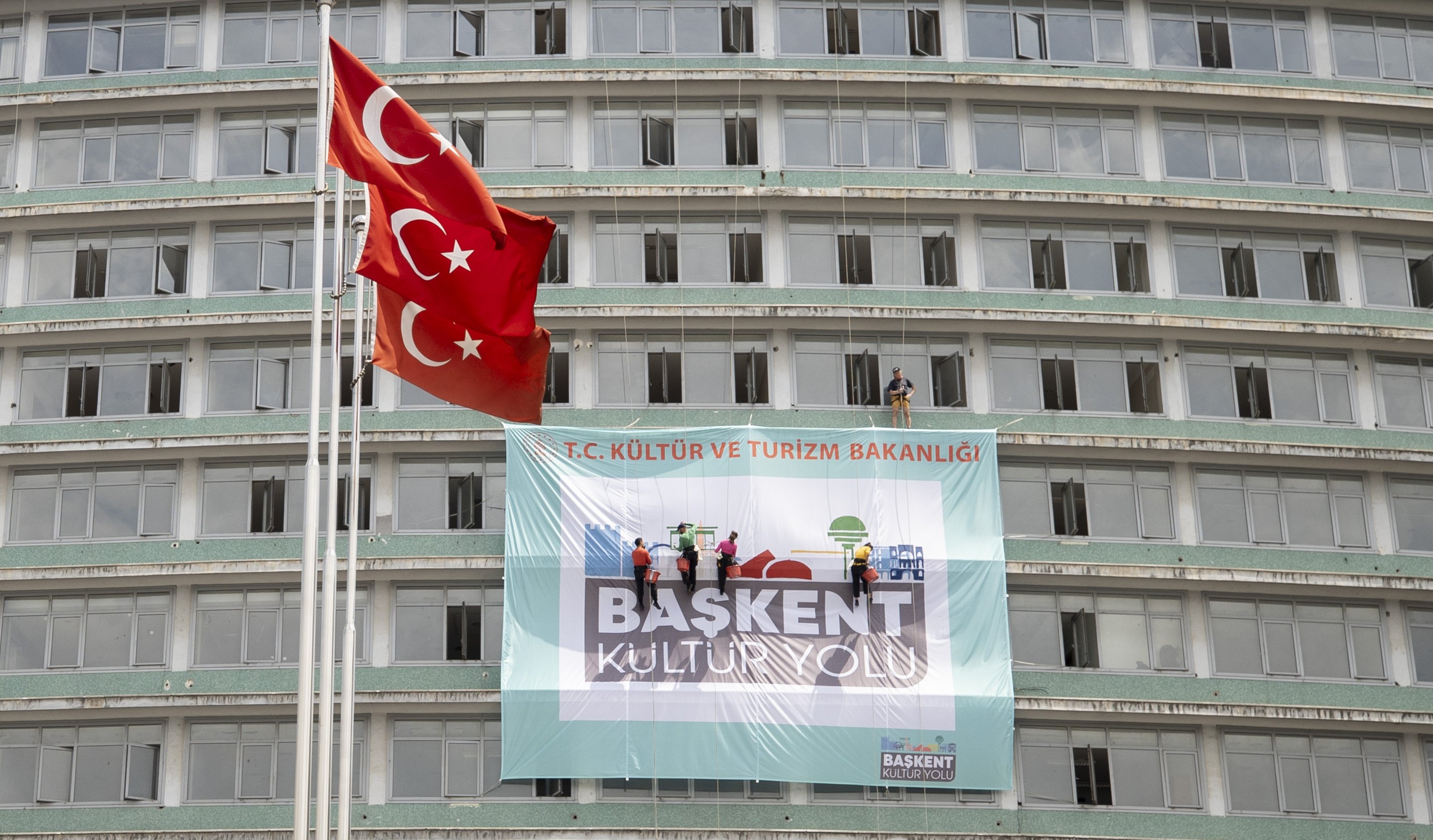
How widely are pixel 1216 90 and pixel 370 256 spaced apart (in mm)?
29774

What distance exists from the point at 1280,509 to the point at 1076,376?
6.66m

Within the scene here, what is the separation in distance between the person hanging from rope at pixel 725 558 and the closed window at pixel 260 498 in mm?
10081

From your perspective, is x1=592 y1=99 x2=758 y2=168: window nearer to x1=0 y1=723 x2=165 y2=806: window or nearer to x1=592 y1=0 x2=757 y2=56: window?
x1=592 y1=0 x2=757 y2=56: window

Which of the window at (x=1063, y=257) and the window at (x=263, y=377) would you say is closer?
the window at (x=263, y=377)

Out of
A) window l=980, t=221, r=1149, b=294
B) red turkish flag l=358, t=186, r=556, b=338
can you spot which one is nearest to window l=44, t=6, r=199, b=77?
window l=980, t=221, r=1149, b=294

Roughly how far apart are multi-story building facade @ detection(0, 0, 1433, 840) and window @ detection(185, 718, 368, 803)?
104 millimetres

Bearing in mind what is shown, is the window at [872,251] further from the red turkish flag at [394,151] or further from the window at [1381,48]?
the red turkish flag at [394,151]

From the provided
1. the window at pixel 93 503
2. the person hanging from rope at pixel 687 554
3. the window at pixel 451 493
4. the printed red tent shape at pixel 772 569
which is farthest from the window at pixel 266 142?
the printed red tent shape at pixel 772 569

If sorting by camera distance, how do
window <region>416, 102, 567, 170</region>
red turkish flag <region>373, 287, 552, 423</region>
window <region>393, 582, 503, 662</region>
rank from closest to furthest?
red turkish flag <region>373, 287, 552, 423</region> → window <region>393, 582, 503, 662</region> → window <region>416, 102, 567, 170</region>

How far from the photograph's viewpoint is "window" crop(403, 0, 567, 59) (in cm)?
4584

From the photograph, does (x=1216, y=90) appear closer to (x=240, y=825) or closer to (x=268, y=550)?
(x=268, y=550)

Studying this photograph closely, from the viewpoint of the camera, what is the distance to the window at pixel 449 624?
41.9m

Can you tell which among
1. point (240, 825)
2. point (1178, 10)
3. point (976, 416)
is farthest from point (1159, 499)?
point (240, 825)

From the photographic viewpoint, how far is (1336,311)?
148ft
